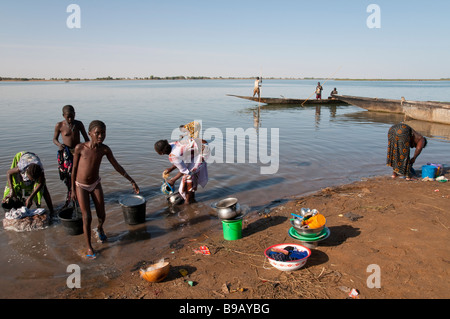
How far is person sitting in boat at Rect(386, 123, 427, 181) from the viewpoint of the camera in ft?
22.8

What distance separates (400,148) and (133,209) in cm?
574

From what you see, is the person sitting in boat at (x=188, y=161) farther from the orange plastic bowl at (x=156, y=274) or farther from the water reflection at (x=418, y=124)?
the water reflection at (x=418, y=124)

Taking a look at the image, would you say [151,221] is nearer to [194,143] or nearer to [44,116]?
[194,143]

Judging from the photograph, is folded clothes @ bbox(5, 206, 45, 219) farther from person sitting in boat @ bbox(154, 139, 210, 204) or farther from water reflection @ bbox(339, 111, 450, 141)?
water reflection @ bbox(339, 111, 450, 141)

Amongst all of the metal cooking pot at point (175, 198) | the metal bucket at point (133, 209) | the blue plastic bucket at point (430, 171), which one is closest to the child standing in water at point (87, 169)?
the metal bucket at point (133, 209)

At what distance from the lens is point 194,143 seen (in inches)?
229

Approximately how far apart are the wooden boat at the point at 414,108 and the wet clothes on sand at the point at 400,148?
39.0ft

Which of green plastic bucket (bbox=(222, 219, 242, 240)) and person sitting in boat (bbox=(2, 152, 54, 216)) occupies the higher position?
person sitting in boat (bbox=(2, 152, 54, 216))

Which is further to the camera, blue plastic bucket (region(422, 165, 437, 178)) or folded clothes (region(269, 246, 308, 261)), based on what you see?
blue plastic bucket (region(422, 165, 437, 178))

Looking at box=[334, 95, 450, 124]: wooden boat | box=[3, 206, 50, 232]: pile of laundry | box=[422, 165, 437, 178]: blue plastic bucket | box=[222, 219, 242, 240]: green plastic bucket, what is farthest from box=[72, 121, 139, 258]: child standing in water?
box=[334, 95, 450, 124]: wooden boat

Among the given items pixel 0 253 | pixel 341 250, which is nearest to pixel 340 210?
pixel 341 250

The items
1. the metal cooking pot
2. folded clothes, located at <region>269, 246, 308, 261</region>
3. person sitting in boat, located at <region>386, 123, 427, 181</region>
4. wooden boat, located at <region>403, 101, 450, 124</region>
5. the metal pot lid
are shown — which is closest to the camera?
folded clothes, located at <region>269, 246, 308, 261</region>

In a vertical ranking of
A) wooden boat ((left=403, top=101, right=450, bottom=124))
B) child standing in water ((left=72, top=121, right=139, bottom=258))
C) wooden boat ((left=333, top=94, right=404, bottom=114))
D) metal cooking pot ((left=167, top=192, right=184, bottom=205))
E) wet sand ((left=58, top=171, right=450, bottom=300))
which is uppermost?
wooden boat ((left=333, top=94, right=404, bottom=114))

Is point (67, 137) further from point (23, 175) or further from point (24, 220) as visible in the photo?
point (24, 220)
